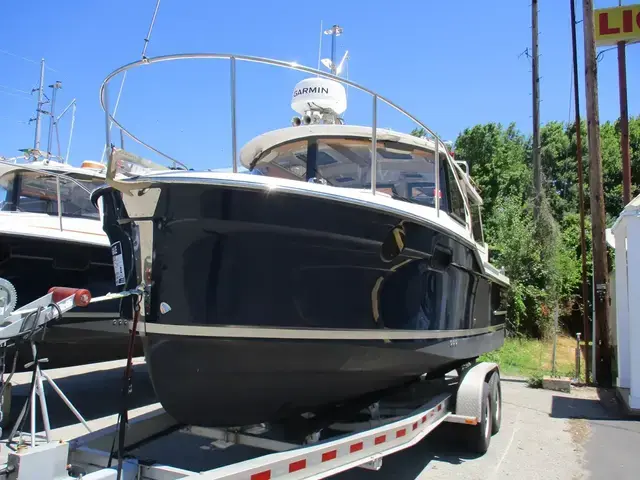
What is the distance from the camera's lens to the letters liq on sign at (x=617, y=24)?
981 centimetres

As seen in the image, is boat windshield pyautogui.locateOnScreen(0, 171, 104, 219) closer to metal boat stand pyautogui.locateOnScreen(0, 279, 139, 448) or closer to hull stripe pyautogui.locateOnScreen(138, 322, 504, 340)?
metal boat stand pyautogui.locateOnScreen(0, 279, 139, 448)

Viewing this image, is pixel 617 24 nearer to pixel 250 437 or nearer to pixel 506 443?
pixel 506 443

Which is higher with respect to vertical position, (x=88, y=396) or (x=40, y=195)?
(x=40, y=195)

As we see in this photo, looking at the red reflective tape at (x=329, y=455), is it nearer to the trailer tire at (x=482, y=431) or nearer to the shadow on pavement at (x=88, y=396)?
the trailer tire at (x=482, y=431)

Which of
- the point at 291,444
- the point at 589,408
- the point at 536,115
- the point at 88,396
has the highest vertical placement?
the point at 536,115

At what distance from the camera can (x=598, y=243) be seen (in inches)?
365

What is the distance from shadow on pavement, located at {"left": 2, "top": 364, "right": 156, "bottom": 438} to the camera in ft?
19.4

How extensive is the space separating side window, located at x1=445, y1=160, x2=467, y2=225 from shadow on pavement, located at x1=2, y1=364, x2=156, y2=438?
3622 mm

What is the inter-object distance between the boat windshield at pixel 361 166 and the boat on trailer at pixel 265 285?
0.66 metres

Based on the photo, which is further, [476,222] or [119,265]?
[476,222]

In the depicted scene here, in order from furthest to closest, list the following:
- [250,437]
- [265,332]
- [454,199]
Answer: [454,199] < [250,437] < [265,332]

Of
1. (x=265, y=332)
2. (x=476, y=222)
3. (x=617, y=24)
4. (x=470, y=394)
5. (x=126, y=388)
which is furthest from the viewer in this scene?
(x=617, y=24)

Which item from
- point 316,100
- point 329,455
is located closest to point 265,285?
point 329,455

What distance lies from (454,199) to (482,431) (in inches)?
83.2
